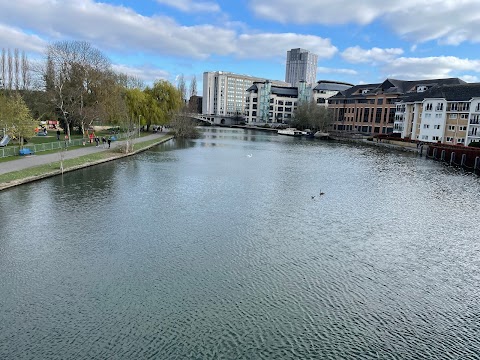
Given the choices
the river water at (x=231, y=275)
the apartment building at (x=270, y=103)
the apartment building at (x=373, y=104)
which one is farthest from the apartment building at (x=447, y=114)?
the apartment building at (x=270, y=103)

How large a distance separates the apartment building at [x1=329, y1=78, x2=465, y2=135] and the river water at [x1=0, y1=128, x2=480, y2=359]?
73126 mm

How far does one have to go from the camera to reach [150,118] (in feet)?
213

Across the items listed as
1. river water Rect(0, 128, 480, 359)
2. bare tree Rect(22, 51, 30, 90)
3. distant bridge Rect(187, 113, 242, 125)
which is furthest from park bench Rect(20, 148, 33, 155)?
distant bridge Rect(187, 113, 242, 125)

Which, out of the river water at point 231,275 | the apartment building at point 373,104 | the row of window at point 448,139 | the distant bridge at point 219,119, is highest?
the apartment building at point 373,104

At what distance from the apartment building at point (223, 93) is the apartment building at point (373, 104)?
86685 mm

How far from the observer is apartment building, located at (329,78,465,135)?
88562 mm

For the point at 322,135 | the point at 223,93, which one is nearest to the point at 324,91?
the point at 322,135

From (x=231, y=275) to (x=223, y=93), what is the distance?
185354 millimetres

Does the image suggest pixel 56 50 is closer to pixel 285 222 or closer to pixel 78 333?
pixel 285 222

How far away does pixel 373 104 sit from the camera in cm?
9556

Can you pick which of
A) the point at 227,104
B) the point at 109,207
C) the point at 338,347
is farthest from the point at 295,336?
the point at 227,104

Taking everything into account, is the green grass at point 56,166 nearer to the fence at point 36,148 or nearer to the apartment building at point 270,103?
the fence at point 36,148

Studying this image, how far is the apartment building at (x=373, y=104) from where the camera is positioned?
3487 inches

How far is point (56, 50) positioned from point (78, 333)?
4483cm
